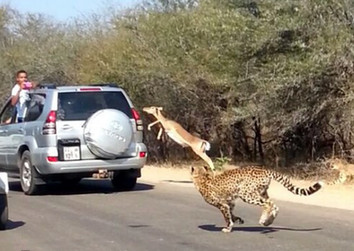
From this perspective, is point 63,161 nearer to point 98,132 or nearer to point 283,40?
point 98,132

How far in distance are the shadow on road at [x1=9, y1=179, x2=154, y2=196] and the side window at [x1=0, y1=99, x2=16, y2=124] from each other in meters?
1.37

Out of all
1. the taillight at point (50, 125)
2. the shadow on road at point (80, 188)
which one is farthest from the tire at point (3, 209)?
the shadow on road at point (80, 188)

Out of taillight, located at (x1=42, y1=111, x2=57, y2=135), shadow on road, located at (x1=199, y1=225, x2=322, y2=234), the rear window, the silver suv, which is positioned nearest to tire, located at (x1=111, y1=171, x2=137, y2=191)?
the silver suv

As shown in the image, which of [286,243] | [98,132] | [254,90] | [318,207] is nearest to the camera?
[286,243]

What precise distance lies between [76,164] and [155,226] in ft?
13.3

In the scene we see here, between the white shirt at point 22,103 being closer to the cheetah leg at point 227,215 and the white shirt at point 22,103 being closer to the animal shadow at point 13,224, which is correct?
the animal shadow at point 13,224

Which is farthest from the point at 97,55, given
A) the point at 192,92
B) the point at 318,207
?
the point at 318,207

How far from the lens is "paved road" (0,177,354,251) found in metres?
10.8

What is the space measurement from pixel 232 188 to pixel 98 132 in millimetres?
4925

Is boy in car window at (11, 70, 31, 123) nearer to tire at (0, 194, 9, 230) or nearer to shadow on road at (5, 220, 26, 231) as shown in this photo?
shadow on road at (5, 220, 26, 231)

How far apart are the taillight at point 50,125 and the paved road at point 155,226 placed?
120cm

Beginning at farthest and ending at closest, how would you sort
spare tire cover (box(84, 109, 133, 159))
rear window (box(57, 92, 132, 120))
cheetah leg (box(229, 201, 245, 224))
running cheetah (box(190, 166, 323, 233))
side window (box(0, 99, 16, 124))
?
side window (box(0, 99, 16, 124)), rear window (box(57, 92, 132, 120)), spare tire cover (box(84, 109, 133, 159)), cheetah leg (box(229, 201, 245, 224)), running cheetah (box(190, 166, 323, 233))

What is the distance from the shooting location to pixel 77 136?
16.0 m

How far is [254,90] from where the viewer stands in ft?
62.4
